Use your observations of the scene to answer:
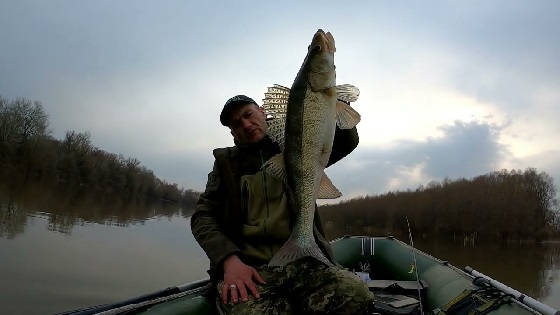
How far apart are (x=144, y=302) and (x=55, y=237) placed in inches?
568

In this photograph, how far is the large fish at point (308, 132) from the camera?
92.4 inches

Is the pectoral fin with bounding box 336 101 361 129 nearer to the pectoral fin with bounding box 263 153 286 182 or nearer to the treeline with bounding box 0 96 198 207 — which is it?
the pectoral fin with bounding box 263 153 286 182

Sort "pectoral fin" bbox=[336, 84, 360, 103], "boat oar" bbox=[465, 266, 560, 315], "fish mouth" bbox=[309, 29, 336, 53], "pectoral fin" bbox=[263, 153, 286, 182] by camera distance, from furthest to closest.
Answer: "boat oar" bbox=[465, 266, 560, 315] → "pectoral fin" bbox=[263, 153, 286, 182] → "pectoral fin" bbox=[336, 84, 360, 103] → "fish mouth" bbox=[309, 29, 336, 53]

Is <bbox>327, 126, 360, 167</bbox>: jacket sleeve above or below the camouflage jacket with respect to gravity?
above

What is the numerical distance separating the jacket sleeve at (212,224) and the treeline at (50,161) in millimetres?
41733

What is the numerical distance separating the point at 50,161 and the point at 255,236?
2314 inches

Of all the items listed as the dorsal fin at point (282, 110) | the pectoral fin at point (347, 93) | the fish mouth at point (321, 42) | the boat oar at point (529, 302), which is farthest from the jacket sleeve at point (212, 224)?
the boat oar at point (529, 302)

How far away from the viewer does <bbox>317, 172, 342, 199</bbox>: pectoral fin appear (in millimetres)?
2691

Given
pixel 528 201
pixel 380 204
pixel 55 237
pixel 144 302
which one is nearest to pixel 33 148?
pixel 55 237

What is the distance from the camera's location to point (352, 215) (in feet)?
188

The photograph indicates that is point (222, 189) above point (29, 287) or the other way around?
above

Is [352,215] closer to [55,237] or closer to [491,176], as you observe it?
[491,176]

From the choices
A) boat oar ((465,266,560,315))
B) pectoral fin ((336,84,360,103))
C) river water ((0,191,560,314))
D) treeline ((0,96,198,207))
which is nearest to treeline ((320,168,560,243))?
river water ((0,191,560,314))

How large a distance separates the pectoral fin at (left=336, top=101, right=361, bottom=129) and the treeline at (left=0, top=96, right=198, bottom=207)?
4298 centimetres
